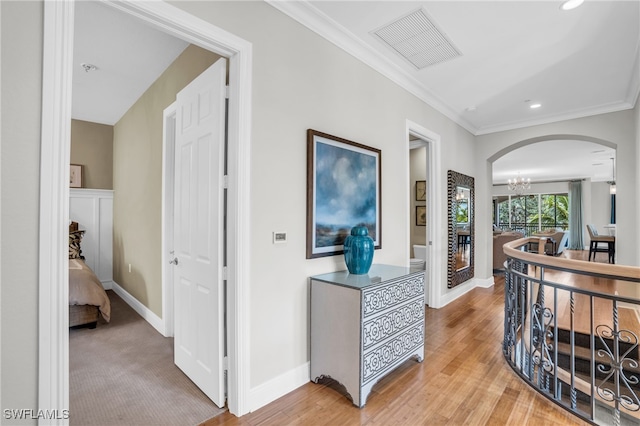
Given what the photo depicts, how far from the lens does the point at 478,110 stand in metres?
4.50

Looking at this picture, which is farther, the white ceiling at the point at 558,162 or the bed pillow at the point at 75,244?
the white ceiling at the point at 558,162

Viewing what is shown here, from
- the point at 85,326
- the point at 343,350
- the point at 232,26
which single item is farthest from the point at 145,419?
the point at 232,26

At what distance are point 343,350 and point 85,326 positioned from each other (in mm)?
3125

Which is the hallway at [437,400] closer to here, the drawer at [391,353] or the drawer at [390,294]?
the drawer at [391,353]

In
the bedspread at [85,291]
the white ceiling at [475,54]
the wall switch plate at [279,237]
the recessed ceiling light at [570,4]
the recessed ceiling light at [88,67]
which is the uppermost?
the recessed ceiling light at [88,67]

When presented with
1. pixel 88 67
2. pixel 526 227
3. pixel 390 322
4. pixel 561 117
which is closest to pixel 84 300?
pixel 88 67

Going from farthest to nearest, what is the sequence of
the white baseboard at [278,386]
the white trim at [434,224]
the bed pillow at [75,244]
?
the bed pillow at [75,244] < the white trim at [434,224] < the white baseboard at [278,386]


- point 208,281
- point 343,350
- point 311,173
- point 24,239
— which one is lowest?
point 343,350

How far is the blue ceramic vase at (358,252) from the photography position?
244 cm

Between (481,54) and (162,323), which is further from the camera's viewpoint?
(162,323)

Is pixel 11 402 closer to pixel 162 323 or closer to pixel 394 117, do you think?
pixel 162 323

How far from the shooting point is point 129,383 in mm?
2297

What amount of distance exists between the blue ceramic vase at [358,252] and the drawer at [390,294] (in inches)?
10.6

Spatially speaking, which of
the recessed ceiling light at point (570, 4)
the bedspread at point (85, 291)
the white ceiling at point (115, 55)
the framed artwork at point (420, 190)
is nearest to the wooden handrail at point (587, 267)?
the recessed ceiling light at point (570, 4)
